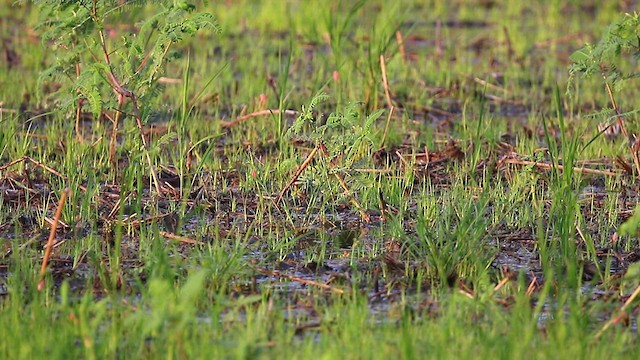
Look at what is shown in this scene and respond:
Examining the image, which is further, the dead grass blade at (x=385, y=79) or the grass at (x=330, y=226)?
the dead grass blade at (x=385, y=79)

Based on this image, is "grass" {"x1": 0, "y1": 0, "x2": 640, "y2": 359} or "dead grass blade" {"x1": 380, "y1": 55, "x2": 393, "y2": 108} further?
"dead grass blade" {"x1": 380, "y1": 55, "x2": 393, "y2": 108}

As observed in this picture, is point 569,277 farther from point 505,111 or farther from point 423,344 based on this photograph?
point 505,111

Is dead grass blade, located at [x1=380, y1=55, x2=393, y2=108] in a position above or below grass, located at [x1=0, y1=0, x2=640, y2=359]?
above

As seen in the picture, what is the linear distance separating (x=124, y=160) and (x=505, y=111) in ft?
7.84

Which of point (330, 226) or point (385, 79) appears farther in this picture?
point (385, 79)

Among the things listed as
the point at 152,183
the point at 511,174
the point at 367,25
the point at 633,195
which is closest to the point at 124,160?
the point at 152,183

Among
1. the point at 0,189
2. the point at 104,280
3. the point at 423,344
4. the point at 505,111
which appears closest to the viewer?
the point at 423,344

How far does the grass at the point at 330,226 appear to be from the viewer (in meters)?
3.43

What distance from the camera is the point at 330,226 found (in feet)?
15.6

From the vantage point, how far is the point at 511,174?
542cm

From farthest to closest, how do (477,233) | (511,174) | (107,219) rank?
(511,174) < (107,219) < (477,233)

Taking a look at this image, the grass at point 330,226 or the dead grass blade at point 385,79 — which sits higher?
the dead grass blade at point 385,79

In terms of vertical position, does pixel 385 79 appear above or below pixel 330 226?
above

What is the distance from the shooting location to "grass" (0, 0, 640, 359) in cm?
343
